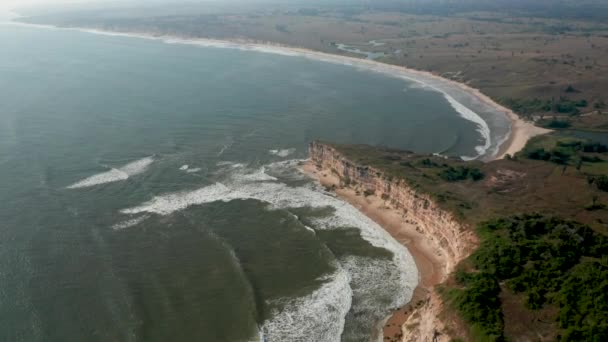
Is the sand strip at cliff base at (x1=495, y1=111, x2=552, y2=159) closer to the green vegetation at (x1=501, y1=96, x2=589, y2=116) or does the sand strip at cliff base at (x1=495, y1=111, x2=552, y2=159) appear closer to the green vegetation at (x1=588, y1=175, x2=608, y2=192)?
the green vegetation at (x1=501, y1=96, x2=589, y2=116)

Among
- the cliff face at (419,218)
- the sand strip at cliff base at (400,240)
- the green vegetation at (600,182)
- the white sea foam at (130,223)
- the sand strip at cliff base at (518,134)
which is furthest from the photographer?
the sand strip at cliff base at (518,134)

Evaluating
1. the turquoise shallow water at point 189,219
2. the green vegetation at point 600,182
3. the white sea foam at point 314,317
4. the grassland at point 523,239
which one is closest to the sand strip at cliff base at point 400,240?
the turquoise shallow water at point 189,219

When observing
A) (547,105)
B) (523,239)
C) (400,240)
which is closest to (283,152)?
(400,240)

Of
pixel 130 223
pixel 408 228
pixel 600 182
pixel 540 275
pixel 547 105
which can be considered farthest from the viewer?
pixel 547 105

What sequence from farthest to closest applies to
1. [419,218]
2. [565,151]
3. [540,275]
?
[565,151]
[419,218]
[540,275]

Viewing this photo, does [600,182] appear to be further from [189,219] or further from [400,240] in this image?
[189,219]

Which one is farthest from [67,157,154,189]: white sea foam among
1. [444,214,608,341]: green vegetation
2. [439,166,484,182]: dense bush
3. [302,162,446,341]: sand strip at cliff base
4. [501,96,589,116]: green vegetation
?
[501,96,589,116]: green vegetation

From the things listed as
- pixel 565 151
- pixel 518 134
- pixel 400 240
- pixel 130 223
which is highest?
pixel 565 151

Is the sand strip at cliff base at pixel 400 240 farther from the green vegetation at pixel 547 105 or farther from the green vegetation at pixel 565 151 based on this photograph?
the green vegetation at pixel 547 105
